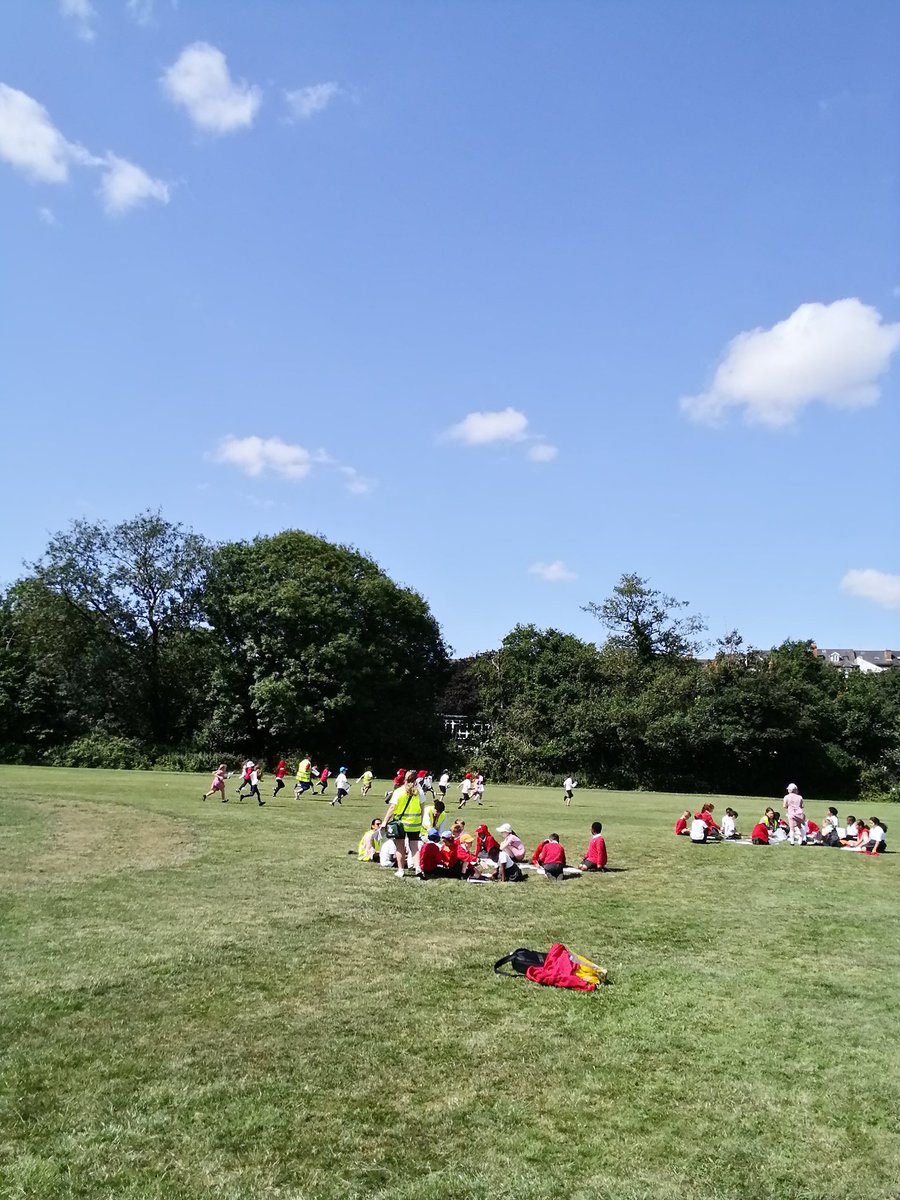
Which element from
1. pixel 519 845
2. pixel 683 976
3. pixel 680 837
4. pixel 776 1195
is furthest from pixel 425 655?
pixel 776 1195

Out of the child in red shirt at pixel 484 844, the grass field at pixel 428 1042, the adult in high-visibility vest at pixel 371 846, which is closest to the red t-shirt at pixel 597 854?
the child in red shirt at pixel 484 844

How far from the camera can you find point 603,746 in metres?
61.8

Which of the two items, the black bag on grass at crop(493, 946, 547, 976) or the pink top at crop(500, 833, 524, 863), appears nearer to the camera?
the black bag on grass at crop(493, 946, 547, 976)

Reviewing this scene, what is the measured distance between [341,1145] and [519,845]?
11.9m

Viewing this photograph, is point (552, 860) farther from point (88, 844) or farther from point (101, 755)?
point (101, 755)

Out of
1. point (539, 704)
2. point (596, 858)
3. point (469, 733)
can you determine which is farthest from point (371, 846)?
point (469, 733)

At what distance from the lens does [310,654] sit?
5525 cm

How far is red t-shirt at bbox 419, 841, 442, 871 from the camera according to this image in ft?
54.9

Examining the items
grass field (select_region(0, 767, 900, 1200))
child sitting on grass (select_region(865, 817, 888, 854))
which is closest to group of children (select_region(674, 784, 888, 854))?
child sitting on grass (select_region(865, 817, 888, 854))

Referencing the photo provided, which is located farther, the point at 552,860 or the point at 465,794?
the point at 465,794

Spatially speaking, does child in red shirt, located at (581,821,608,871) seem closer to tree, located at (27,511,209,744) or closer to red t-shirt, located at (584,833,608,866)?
red t-shirt, located at (584,833,608,866)

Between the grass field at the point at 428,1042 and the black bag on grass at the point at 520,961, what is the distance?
0.36 meters

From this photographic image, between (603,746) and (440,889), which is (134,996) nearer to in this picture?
(440,889)

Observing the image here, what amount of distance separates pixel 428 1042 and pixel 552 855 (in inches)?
373
